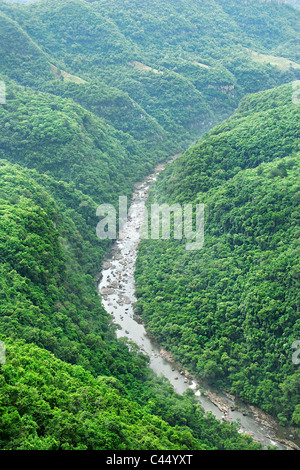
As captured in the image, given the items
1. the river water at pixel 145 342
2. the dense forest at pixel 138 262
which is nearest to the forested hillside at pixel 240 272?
the dense forest at pixel 138 262

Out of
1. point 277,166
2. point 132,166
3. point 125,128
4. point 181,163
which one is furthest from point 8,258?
point 125,128

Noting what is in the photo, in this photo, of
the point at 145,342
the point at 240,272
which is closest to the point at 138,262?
the point at 145,342

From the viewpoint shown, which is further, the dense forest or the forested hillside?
the forested hillside

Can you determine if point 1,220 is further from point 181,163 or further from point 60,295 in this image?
point 181,163

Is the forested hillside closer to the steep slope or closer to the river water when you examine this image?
the river water

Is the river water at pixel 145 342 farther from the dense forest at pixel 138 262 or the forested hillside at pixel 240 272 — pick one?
the dense forest at pixel 138 262

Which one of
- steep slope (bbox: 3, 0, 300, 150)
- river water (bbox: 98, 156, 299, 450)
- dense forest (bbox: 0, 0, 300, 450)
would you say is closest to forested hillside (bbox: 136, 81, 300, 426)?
dense forest (bbox: 0, 0, 300, 450)
